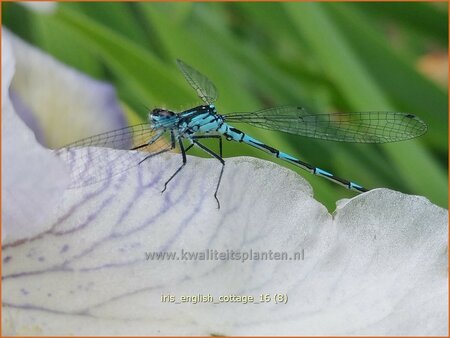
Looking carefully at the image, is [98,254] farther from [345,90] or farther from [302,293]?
[345,90]

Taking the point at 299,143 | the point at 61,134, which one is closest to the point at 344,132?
the point at 299,143

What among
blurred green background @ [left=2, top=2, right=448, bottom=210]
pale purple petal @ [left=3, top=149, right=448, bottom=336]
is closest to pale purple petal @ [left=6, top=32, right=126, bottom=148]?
blurred green background @ [left=2, top=2, right=448, bottom=210]

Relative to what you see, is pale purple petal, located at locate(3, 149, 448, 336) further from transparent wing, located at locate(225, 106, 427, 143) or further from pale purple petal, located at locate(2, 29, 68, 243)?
transparent wing, located at locate(225, 106, 427, 143)

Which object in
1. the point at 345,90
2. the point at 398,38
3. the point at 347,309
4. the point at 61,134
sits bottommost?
the point at 347,309

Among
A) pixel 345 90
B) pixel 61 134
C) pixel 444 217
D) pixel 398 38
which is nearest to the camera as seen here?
pixel 444 217

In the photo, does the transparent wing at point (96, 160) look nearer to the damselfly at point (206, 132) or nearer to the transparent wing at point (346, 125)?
the damselfly at point (206, 132)

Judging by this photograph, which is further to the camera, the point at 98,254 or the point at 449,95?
the point at 449,95

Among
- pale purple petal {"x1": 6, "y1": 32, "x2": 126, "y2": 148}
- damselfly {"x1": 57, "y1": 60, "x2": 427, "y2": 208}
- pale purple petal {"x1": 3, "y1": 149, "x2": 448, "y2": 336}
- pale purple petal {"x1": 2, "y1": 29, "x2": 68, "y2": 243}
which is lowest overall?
pale purple petal {"x1": 3, "y1": 149, "x2": 448, "y2": 336}
